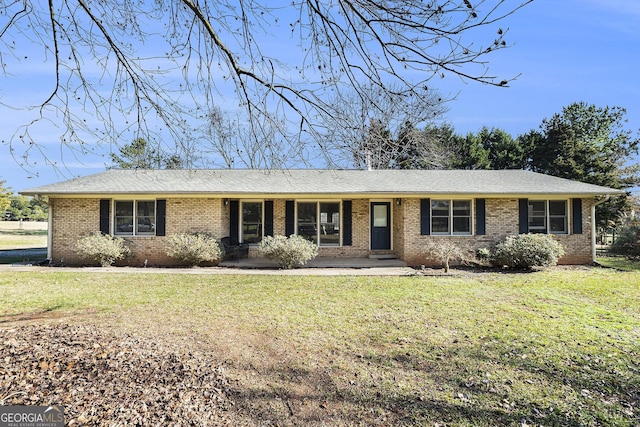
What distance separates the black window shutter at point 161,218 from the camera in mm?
14000

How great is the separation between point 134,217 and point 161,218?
47.3 inches

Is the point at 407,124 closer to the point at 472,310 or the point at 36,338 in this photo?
the point at 472,310

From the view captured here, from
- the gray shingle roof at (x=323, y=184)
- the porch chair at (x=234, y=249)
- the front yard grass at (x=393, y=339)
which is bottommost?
the front yard grass at (x=393, y=339)

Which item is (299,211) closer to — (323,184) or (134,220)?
(323,184)

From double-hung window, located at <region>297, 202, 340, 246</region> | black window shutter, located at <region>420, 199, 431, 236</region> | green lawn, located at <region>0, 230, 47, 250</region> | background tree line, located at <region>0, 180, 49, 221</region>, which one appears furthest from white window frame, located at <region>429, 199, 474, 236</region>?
background tree line, located at <region>0, 180, 49, 221</region>

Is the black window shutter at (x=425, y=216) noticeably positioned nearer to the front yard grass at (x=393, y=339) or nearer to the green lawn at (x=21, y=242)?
the front yard grass at (x=393, y=339)

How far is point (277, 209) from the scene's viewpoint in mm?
15289

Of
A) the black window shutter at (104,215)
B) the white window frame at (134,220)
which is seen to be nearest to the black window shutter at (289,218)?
the white window frame at (134,220)

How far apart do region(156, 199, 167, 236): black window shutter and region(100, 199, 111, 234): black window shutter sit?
6.44 ft

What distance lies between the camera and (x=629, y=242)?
1647cm

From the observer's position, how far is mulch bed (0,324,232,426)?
342 centimetres

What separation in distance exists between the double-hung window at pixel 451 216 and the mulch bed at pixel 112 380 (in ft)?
36.8

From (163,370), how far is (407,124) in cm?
420

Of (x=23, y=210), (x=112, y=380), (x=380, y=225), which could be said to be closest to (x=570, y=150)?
(x=380, y=225)
